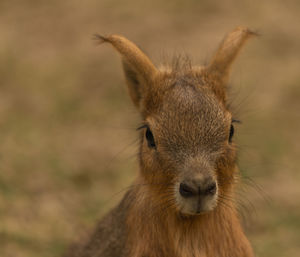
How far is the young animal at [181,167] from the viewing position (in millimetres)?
4859

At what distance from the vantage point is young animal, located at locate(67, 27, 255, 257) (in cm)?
486

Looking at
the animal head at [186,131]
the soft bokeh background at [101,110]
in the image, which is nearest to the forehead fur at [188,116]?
the animal head at [186,131]

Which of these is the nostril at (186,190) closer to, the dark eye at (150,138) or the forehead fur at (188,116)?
the forehead fur at (188,116)

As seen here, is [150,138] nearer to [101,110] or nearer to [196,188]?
[196,188]

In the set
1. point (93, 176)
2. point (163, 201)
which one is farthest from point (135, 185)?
point (93, 176)

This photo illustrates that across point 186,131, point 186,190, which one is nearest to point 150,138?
point 186,131

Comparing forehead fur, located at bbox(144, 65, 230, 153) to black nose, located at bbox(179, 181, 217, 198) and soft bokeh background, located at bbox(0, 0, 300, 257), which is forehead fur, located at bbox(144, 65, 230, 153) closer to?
black nose, located at bbox(179, 181, 217, 198)

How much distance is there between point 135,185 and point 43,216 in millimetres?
3195

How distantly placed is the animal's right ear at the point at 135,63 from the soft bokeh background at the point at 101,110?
0.47m

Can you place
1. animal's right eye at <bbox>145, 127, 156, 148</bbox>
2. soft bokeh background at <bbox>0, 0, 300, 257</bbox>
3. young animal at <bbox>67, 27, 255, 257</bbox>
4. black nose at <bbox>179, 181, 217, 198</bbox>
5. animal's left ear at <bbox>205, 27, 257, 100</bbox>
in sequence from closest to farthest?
black nose at <bbox>179, 181, 217, 198</bbox>, young animal at <bbox>67, 27, 255, 257</bbox>, animal's right eye at <bbox>145, 127, 156, 148</bbox>, animal's left ear at <bbox>205, 27, 257, 100</bbox>, soft bokeh background at <bbox>0, 0, 300, 257</bbox>

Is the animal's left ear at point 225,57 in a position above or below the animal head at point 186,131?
above

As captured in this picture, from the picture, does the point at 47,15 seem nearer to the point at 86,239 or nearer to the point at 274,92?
the point at 274,92

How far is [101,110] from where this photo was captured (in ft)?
38.5

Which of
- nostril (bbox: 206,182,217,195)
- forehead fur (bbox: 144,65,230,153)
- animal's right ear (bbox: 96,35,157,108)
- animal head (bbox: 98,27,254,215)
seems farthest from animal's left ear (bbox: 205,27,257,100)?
nostril (bbox: 206,182,217,195)
